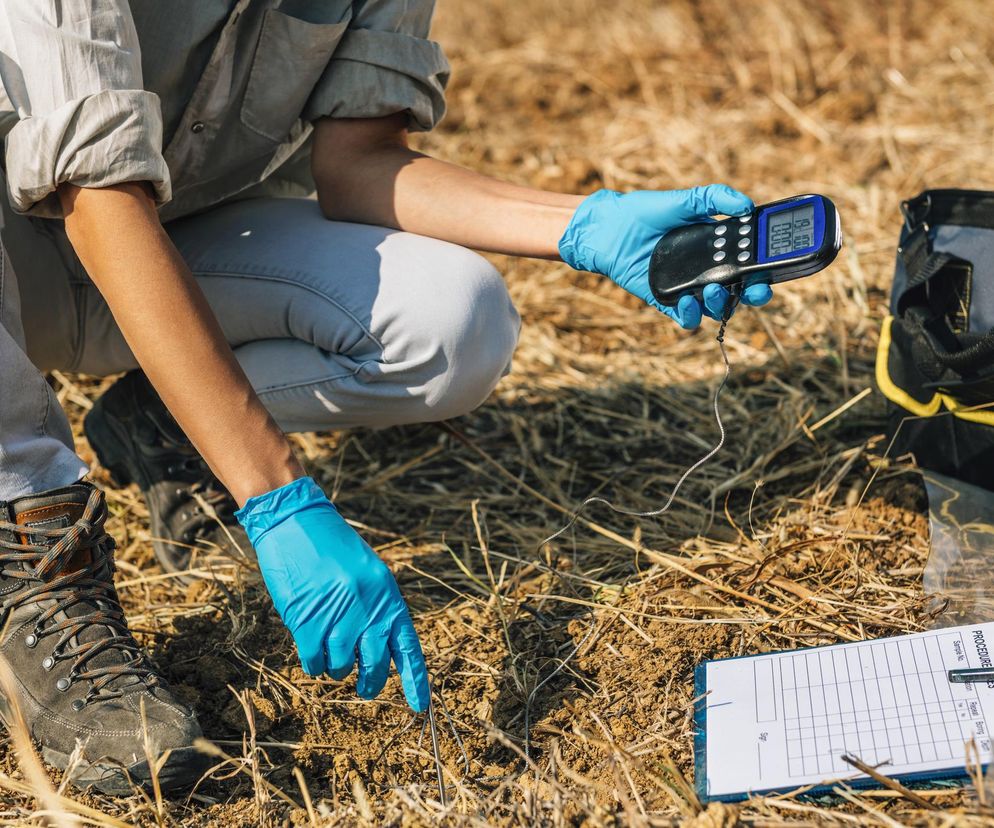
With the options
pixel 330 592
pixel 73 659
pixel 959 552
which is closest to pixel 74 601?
pixel 73 659

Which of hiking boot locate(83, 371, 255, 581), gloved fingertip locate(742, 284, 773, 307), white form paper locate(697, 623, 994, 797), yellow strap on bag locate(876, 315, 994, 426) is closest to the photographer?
white form paper locate(697, 623, 994, 797)

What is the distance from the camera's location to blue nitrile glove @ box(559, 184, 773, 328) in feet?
4.62

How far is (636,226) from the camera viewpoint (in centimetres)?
145

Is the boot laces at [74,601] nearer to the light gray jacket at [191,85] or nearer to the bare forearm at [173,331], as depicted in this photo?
the bare forearm at [173,331]

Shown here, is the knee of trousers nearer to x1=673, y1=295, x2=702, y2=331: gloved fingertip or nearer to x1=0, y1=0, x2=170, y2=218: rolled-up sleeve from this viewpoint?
x1=673, y1=295, x2=702, y2=331: gloved fingertip

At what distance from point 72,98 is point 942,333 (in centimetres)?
124

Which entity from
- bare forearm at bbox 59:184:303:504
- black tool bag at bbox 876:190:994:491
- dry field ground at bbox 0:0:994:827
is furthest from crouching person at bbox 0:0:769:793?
black tool bag at bbox 876:190:994:491

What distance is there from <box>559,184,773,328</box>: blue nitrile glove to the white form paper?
47cm

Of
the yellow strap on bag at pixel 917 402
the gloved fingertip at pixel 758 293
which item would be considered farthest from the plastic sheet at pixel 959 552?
the gloved fingertip at pixel 758 293

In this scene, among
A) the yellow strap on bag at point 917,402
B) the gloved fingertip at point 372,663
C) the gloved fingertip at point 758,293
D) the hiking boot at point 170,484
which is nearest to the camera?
the gloved fingertip at point 372,663

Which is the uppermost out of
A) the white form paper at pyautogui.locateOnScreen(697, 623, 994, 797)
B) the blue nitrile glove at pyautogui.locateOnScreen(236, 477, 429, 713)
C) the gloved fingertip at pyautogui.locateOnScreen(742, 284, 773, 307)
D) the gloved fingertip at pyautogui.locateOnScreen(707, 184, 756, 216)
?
the gloved fingertip at pyautogui.locateOnScreen(707, 184, 756, 216)

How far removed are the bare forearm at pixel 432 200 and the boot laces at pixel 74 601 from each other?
62 cm

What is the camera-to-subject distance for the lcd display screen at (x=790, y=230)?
131cm

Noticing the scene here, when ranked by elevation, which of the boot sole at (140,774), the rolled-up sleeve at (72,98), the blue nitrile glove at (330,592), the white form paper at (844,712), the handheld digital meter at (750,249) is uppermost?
the rolled-up sleeve at (72,98)
